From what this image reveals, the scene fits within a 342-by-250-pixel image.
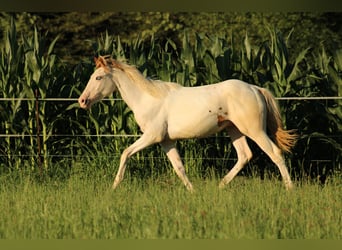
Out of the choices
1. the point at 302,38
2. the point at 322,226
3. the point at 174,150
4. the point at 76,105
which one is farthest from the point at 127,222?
the point at 302,38

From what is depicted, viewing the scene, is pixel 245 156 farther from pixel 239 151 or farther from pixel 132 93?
pixel 132 93

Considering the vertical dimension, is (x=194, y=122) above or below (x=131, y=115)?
below

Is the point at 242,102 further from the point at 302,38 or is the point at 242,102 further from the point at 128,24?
the point at 128,24

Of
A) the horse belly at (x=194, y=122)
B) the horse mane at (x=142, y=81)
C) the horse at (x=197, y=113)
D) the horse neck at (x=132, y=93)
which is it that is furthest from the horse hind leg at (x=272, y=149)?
the horse neck at (x=132, y=93)

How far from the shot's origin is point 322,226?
662 centimetres

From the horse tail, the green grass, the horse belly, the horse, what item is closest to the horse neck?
the horse

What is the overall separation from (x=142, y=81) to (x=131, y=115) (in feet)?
6.17

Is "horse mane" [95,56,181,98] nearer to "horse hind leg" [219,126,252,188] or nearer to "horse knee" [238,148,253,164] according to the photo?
"horse hind leg" [219,126,252,188]

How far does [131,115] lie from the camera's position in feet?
38.1

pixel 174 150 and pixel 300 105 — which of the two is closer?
pixel 174 150

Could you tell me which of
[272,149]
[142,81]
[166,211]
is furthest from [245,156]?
[166,211]

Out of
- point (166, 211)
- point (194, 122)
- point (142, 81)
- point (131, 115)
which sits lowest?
point (166, 211)

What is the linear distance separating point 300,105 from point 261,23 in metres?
12.2

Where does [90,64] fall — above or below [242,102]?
above
